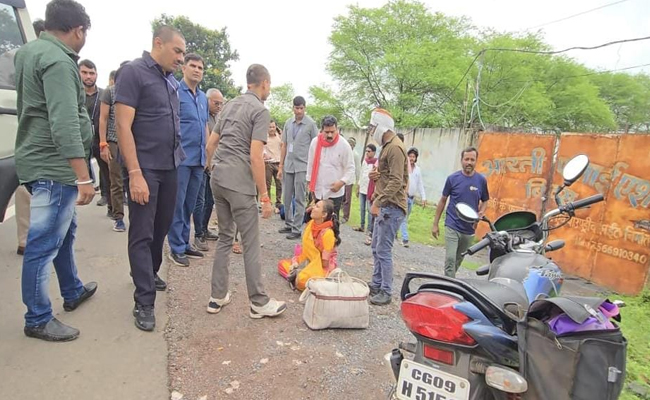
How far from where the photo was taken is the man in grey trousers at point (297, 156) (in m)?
6.00

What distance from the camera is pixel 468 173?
167 inches

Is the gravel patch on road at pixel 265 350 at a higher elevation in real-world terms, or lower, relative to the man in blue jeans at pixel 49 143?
lower

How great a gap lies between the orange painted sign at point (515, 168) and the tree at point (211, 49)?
977 inches

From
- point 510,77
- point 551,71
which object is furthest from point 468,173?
point 551,71

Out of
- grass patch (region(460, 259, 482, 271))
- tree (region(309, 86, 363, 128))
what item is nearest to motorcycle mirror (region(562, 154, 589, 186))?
grass patch (region(460, 259, 482, 271))

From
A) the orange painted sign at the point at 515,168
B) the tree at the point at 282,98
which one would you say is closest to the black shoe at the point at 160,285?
the orange painted sign at the point at 515,168

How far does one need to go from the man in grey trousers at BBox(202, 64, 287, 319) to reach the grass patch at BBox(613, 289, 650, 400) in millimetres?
2983

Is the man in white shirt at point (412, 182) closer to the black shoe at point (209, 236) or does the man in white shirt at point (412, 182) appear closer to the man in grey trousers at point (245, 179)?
the black shoe at point (209, 236)

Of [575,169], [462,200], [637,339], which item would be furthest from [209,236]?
[637,339]

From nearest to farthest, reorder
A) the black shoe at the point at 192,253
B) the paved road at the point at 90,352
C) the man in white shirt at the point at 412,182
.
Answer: the paved road at the point at 90,352 < the black shoe at the point at 192,253 < the man in white shirt at the point at 412,182

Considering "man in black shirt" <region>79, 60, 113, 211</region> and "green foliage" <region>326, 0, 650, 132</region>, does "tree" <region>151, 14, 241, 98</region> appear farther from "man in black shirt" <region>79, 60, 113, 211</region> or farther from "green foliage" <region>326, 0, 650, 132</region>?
"man in black shirt" <region>79, 60, 113, 211</region>

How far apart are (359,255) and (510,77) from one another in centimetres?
2234

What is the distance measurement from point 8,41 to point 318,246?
3.45 meters

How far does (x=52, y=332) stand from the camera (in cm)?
257
